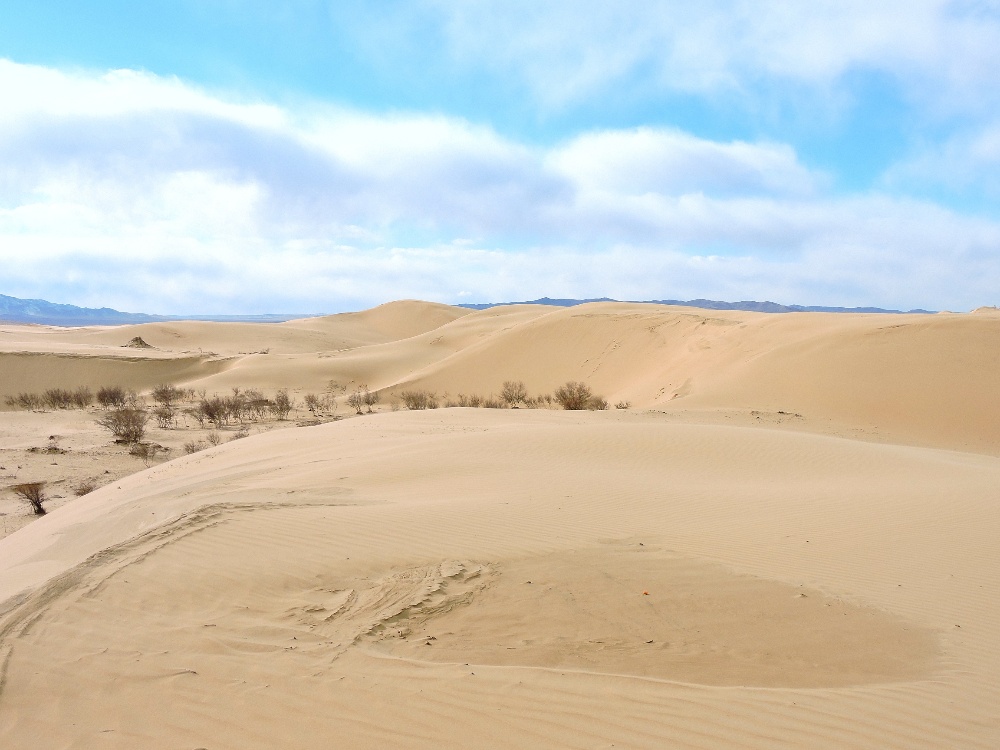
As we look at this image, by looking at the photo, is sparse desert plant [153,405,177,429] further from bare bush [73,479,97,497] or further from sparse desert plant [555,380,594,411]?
sparse desert plant [555,380,594,411]

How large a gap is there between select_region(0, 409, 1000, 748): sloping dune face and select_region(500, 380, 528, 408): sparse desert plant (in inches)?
649

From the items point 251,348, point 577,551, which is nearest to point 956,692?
point 577,551

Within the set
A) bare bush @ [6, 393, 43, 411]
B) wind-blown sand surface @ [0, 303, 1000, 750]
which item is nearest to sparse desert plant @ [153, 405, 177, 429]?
bare bush @ [6, 393, 43, 411]

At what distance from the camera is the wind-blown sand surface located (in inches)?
137

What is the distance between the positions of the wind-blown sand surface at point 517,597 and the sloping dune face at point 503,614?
0.07 ft

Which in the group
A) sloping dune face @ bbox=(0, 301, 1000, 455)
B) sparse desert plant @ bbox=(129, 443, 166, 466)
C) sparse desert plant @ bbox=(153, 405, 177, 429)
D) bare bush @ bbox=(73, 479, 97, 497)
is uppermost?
sloping dune face @ bbox=(0, 301, 1000, 455)

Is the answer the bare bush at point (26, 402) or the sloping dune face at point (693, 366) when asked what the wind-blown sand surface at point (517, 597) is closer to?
the sloping dune face at point (693, 366)

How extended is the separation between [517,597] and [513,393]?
863 inches

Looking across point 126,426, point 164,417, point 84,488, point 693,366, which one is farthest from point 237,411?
point 693,366

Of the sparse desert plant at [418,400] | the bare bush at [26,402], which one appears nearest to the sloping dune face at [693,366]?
the sparse desert plant at [418,400]

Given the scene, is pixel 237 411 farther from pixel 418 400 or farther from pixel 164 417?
pixel 418 400

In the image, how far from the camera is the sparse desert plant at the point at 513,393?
25.6 m

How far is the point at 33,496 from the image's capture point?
10.7 m

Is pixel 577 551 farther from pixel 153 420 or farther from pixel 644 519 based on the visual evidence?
pixel 153 420
